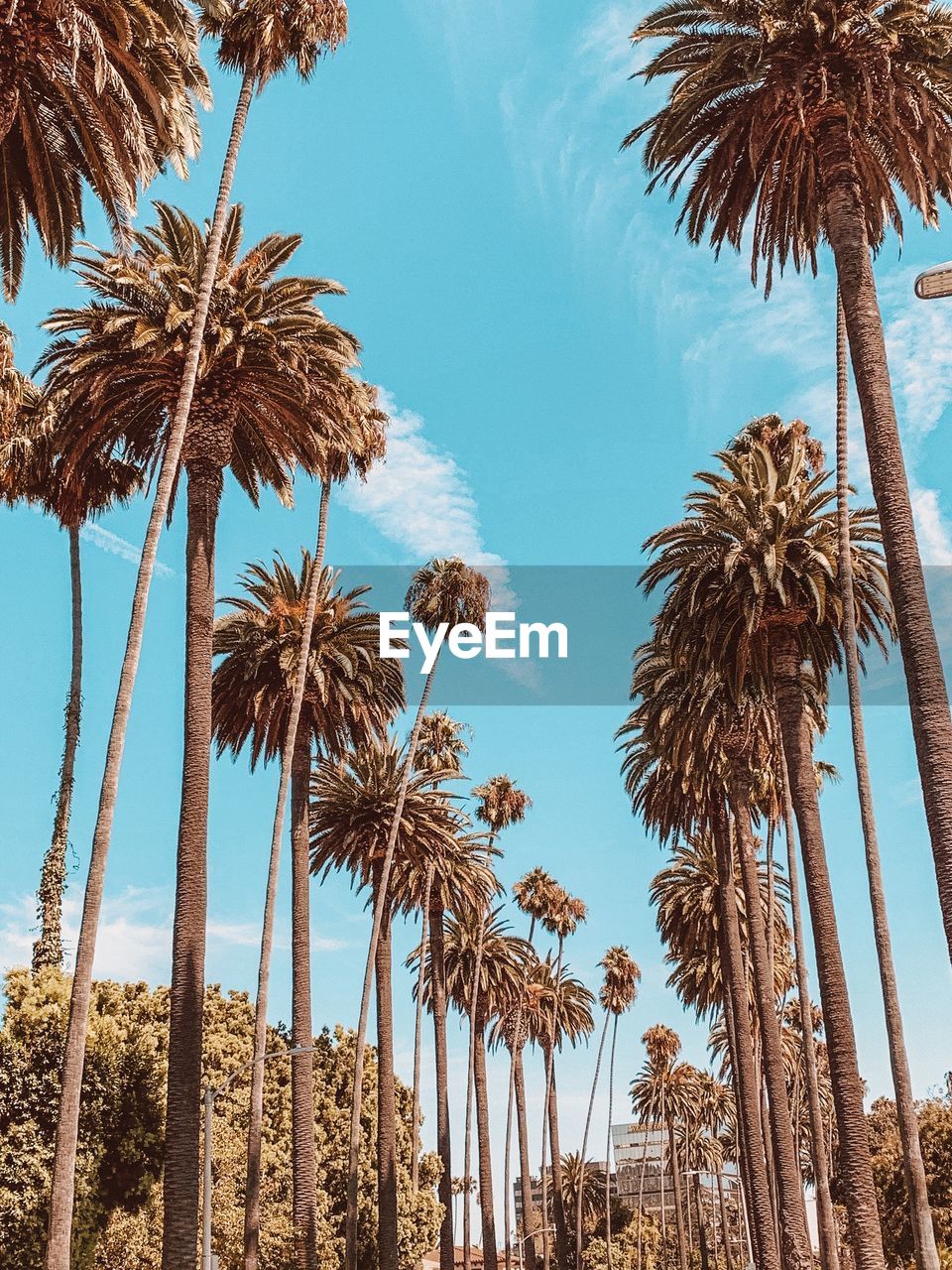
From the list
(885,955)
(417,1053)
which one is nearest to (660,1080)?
(417,1053)

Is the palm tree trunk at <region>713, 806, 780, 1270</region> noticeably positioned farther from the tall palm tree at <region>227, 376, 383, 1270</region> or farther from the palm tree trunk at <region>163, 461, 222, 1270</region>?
the palm tree trunk at <region>163, 461, 222, 1270</region>

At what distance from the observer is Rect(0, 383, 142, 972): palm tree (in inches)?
1228

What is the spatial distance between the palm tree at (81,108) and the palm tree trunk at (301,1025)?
64.7ft

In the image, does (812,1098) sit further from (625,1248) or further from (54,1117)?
(625,1248)

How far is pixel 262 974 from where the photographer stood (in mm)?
31484

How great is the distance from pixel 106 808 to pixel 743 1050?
28291mm

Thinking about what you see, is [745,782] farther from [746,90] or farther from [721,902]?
[746,90]

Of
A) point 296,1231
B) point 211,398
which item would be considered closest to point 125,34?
point 211,398

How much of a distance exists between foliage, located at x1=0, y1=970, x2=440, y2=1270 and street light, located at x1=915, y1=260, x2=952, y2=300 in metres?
25.0

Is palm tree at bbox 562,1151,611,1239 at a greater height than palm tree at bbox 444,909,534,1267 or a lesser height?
lesser

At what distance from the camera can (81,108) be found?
Answer: 1731 cm

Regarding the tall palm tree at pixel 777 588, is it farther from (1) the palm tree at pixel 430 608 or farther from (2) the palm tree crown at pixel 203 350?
(1) the palm tree at pixel 430 608

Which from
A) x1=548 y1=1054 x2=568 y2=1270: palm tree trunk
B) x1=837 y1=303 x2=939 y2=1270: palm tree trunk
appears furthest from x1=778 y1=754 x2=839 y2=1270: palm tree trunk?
x1=548 y1=1054 x2=568 y2=1270: palm tree trunk

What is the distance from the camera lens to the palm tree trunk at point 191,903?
19391mm
